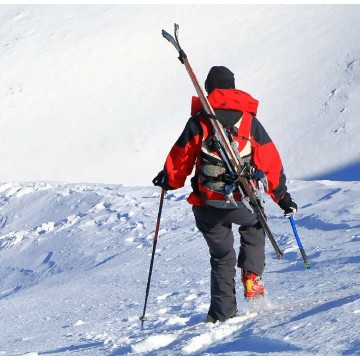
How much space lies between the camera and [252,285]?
498 cm

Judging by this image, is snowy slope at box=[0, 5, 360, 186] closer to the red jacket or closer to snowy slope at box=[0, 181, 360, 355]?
snowy slope at box=[0, 181, 360, 355]

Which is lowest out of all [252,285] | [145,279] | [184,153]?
[145,279]

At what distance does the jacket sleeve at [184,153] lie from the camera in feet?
14.9

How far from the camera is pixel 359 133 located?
14461 millimetres

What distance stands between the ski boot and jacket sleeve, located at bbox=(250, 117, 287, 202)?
66 cm

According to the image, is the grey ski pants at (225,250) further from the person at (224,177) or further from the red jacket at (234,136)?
the red jacket at (234,136)

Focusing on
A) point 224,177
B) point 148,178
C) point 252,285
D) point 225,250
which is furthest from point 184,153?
point 148,178

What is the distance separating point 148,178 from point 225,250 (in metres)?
10.8

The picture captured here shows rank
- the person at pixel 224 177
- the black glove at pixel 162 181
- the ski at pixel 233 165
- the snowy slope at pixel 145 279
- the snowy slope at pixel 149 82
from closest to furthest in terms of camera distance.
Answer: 1. the snowy slope at pixel 145 279
2. the ski at pixel 233 165
3. the person at pixel 224 177
4. the black glove at pixel 162 181
5. the snowy slope at pixel 149 82

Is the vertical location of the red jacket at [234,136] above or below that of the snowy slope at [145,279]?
above

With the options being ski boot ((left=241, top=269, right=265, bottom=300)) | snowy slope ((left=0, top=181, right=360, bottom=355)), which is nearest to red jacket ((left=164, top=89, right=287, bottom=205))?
ski boot ((left=241, top=269, right=265, bottom=300))

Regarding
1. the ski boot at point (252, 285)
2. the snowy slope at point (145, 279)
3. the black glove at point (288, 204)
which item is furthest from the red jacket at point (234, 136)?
the snowy slope at point (145, 279)

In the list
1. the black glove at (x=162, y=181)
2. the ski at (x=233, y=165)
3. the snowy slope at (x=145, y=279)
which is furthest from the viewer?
the black glove at (x=162, y=181)

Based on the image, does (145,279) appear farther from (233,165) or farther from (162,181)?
(233,165)
